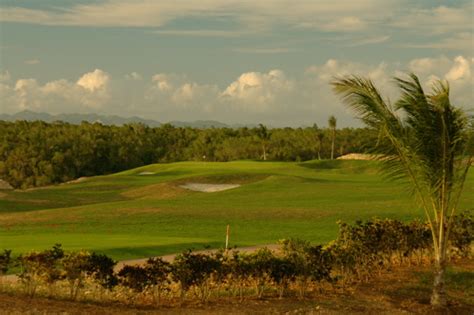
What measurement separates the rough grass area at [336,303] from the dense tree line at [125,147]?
92358mm

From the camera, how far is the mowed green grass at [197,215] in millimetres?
29422

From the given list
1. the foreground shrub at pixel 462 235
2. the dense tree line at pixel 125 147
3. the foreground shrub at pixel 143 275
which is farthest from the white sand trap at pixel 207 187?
the foreground shrub at pixel 143 275

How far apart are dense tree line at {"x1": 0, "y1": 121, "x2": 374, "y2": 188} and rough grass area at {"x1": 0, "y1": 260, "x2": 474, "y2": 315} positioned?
92358 millimetres

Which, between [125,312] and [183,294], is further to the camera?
[183,294]

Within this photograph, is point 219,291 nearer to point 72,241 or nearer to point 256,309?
point 256,309

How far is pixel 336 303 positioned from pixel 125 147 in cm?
10609

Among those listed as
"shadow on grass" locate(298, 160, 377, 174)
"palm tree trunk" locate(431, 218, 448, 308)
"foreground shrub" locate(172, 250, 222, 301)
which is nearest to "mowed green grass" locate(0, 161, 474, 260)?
"foreground shrub" locate(172, 250, 222, 301)

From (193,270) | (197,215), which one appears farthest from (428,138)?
(197,215)

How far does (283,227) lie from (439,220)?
19.8 metres

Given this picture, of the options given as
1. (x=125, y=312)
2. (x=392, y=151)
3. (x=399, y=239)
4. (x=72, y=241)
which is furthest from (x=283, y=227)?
(x=125, y=312)

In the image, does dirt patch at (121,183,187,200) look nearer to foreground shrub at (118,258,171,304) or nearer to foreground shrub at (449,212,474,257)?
foreground shrub at (449,212,474,257)

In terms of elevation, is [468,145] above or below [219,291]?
above

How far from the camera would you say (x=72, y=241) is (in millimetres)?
28531

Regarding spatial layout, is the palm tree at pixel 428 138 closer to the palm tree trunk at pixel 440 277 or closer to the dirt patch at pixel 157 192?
the palm tree trunk at pixel 440 277
